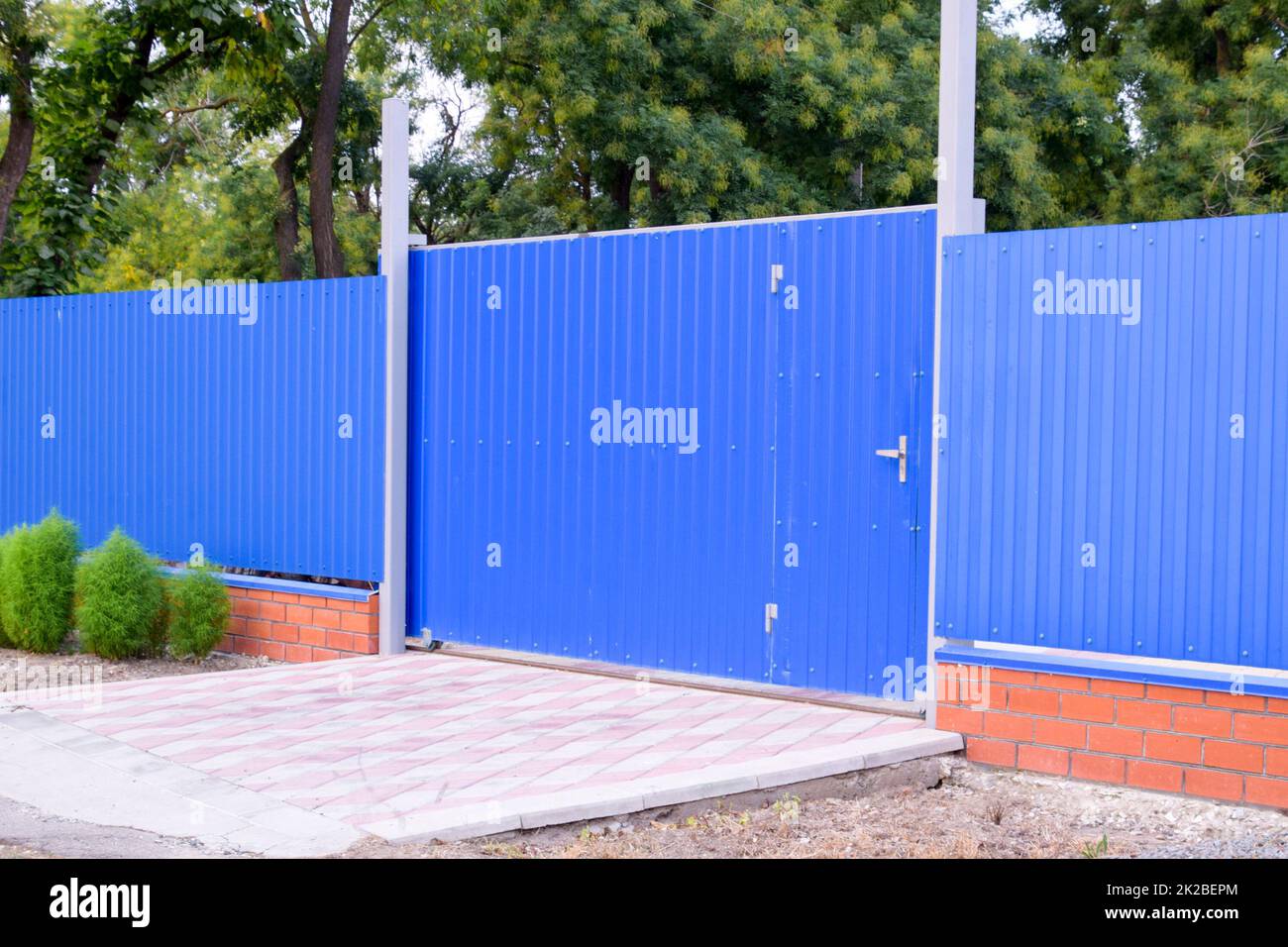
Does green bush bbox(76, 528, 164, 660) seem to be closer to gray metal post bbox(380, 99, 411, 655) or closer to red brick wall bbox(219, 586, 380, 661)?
red brick wall bbox(219, 586, 380, 661)

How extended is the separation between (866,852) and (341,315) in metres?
4.72

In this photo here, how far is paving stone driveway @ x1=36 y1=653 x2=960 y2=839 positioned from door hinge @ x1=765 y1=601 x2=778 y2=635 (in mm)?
334

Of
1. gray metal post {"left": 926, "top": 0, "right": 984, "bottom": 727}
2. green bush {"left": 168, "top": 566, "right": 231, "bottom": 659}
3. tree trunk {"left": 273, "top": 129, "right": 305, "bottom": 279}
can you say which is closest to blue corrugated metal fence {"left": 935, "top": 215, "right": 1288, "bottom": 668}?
gray metal post {"left": 926, "top": 0, "right": 984, "bottom": 727}

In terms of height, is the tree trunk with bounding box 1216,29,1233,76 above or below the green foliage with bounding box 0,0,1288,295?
above

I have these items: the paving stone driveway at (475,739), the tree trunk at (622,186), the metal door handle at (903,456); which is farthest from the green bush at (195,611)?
the tree trunk at (622,186)

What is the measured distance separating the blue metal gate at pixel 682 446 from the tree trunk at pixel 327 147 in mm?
8509


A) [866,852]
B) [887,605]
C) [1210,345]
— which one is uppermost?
[1210,345]

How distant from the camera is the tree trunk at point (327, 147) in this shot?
15.3m

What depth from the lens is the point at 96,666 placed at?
7734 millimetres

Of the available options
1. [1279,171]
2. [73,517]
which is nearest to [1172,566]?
[73,517]

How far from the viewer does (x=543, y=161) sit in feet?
69.5

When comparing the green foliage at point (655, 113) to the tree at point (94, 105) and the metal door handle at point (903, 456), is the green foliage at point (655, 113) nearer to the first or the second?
the tree at point (94, 105)

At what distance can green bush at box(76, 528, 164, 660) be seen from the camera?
25.0 ft
